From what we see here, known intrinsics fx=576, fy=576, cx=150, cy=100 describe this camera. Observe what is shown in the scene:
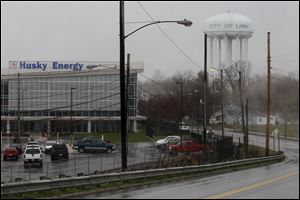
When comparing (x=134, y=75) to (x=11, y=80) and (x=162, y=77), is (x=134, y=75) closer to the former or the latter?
(x=11, y=80)

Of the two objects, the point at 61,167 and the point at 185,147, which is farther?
the point at 185,147

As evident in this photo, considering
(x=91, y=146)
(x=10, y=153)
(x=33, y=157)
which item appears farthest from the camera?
(x=91, y=146)

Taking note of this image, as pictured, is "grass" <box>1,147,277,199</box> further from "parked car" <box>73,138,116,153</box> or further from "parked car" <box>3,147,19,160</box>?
"parked car" <box>73,138,116,153</box>

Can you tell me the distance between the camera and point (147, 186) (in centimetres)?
2258

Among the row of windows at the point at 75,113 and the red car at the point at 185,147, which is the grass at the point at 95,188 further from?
the row of windows at the point at 75,113

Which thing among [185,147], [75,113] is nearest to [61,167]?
[185,147]

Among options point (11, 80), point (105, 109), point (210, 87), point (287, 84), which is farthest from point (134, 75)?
point (287, 84)

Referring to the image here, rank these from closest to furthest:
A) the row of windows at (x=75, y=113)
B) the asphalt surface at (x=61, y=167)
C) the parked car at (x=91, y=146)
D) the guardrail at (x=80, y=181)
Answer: the guardrail at (x=80, y=181) → the asphalt surface at (x=61, y=167) → the parked car at (x=91, y=146) → the row of windows at (x=75, y=113)

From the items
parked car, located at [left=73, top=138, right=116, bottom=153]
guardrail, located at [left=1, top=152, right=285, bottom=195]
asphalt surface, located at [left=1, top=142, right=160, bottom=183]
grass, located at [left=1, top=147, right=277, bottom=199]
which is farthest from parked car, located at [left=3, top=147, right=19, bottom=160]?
grass, located at [left=1, top=147, right=277, bottom=199]

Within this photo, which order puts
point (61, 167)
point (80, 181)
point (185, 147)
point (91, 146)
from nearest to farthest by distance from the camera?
point (80, 181) → point (61, 167) → point (185, 147) → point (91, 146)

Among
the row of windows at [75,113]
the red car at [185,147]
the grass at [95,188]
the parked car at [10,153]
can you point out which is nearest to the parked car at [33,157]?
the parked car at [10,153]

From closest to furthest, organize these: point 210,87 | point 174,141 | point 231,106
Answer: point 174,141 → point 231,106 → point 210,87

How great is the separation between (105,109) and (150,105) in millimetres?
10078

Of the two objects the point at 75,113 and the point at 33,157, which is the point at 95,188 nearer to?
the point at 33,157
